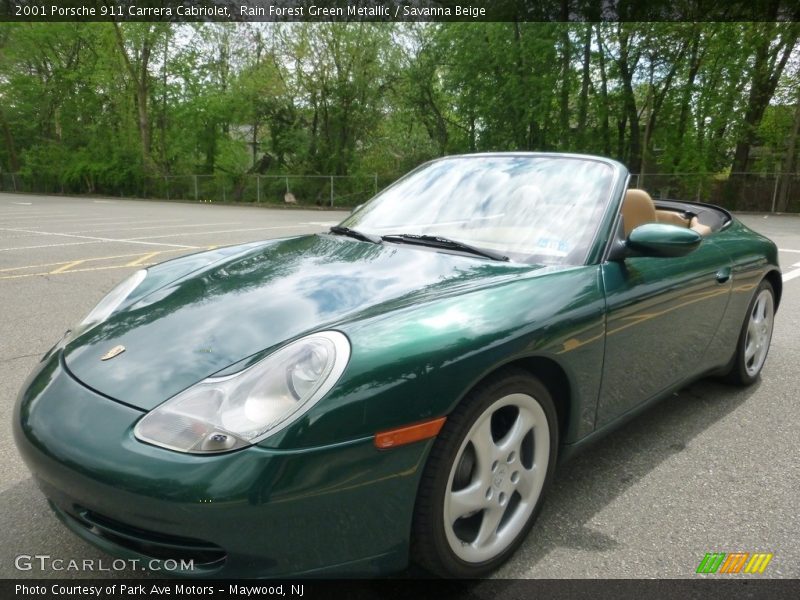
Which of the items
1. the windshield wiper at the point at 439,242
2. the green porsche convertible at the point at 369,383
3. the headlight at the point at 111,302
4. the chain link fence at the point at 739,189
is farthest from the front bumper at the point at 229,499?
the chain link fence at the point at 739,189

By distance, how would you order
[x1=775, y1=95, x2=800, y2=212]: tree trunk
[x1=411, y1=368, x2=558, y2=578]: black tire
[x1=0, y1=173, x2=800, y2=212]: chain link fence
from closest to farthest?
[x1=411, y1=368, x2=558, y2=578]: black tire
[x1=775, y1=95, x2=800, y2=212]: tree trunk
[x1=0, y1=173, x2=800, y2=212]: chain link fence

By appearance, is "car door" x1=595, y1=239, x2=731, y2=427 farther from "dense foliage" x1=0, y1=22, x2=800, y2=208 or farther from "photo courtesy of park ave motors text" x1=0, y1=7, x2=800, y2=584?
"dense foliage" x1=0, y1=22, x2=800, y2=208

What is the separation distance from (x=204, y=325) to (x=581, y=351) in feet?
4.18

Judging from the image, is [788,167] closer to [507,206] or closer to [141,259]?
[141,259]

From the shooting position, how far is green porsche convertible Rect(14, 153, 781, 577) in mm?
1518

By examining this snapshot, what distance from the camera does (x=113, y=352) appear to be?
1944 mm

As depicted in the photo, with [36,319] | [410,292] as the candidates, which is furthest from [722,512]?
[36,319]

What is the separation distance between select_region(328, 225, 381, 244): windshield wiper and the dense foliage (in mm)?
22434

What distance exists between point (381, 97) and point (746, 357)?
27932mm

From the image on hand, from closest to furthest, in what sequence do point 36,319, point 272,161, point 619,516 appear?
point 619,516, point 36,319, point 272,161

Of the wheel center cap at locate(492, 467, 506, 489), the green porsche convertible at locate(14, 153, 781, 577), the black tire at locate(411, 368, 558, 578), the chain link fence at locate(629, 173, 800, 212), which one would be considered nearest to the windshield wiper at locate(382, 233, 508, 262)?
the green porsche convertible at locate(14, 153, 781, 577)

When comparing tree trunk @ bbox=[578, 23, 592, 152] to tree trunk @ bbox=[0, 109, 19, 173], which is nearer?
tree trunk @ bbox=[578, 23, 592, 152]

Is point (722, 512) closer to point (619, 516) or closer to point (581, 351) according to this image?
point (619, 516)

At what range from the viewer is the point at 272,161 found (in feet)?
104
